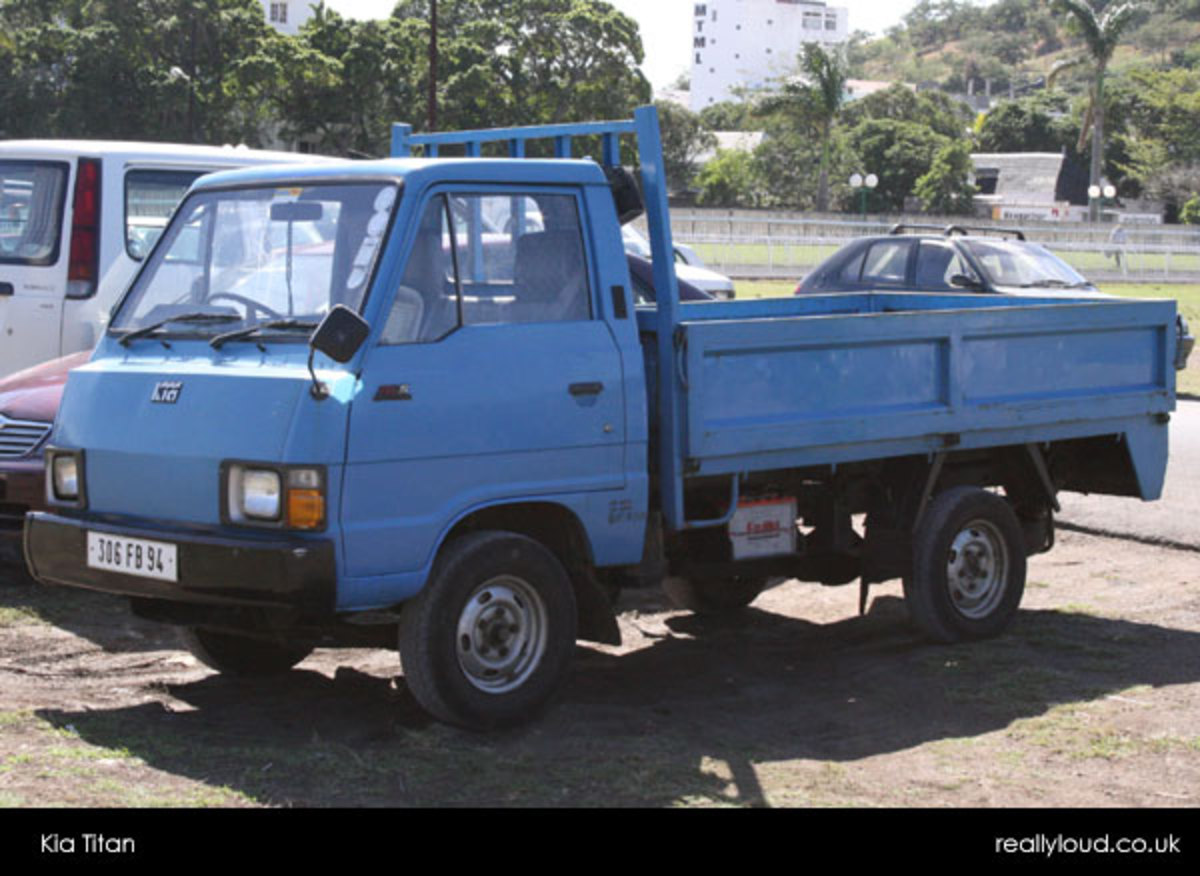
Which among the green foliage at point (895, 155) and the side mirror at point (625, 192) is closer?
the side mirror at point (625, 192)

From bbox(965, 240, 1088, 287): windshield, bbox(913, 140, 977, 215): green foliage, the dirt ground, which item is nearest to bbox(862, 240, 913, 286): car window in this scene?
bbox(965, 240, 1088, 287): windshield

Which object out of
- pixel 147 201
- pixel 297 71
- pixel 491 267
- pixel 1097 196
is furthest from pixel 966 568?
pixel 1097 196

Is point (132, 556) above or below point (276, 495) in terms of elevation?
below

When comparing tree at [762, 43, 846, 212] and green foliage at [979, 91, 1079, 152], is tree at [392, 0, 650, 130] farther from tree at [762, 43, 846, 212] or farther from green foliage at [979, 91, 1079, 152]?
green foliage at [979, 91, 1079, 152]

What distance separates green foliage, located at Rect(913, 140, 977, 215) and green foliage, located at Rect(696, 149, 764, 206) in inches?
397

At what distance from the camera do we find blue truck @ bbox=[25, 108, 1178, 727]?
19.0ft

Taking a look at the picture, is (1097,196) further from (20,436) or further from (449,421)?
(449,421)

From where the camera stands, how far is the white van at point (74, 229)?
10008 mm

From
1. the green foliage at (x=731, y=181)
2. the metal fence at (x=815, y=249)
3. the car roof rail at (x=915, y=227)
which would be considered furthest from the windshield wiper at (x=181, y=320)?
the green foliage at (x=731, y=181)

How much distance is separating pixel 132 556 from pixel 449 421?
1241 millimetres

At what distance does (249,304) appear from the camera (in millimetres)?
6387

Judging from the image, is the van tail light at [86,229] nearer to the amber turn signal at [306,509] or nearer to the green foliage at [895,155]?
the amber turn signal at [306,509]
